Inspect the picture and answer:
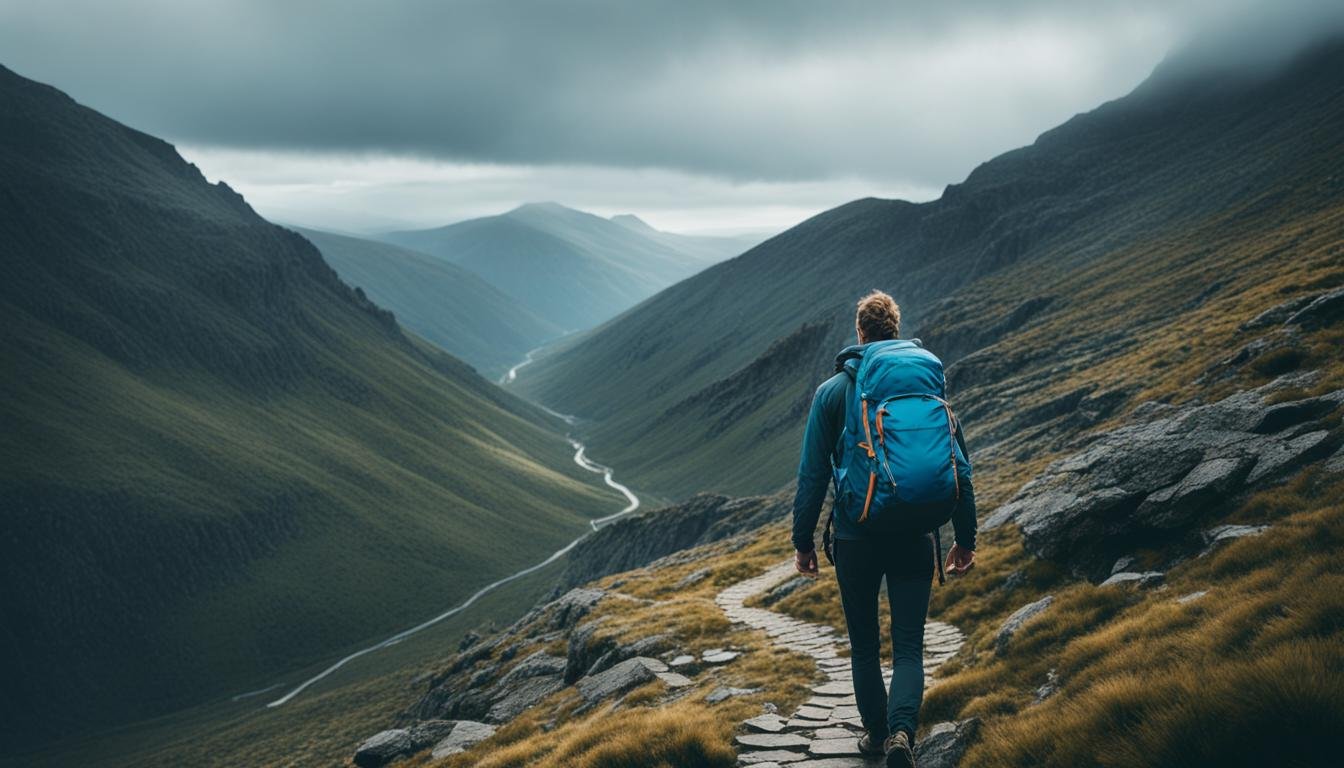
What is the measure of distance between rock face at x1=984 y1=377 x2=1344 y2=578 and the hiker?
7.86 m

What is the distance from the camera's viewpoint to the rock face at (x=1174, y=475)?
14.4 m

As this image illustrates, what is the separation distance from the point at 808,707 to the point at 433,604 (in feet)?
588

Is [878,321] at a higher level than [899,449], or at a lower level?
higher

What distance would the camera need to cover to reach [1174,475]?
1551 centimetres

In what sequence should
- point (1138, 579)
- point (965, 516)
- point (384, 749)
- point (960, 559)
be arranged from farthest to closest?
point (384, 749) → point (1138, 579) → point (960, 559) → point (965, 516)

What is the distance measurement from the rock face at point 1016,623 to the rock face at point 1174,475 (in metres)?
2.09

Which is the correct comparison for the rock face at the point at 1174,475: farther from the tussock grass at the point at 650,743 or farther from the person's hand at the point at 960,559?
the tussock grass at the point at 650,743

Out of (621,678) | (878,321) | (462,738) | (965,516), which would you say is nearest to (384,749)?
(462,738)

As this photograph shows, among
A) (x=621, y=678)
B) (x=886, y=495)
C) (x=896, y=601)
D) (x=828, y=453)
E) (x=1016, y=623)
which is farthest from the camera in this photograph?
(x=621, y=678)

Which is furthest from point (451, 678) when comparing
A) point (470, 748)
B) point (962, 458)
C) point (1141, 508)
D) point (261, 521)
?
point (261, 521)

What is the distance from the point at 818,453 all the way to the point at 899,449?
3.81 feet

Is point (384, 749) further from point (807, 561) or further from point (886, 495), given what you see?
point (886, 495)

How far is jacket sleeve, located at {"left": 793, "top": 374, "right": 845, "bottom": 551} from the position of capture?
9.21 m

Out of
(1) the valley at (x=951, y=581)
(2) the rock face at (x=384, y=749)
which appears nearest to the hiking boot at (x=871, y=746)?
(1) the valley at (x=951, y=581)
